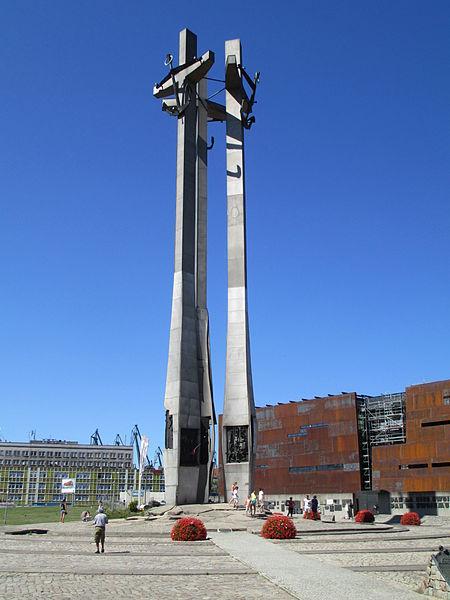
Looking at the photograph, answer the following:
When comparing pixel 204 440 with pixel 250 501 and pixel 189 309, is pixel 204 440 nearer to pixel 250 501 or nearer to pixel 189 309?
pixel 250 501

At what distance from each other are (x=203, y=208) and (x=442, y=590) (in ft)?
105

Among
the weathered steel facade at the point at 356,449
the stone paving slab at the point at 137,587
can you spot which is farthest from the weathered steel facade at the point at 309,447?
the stone paving slab at the point at 137,587

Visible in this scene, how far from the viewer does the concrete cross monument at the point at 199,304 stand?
111 ft

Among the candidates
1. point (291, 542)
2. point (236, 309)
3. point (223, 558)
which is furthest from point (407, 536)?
point (236, 309)

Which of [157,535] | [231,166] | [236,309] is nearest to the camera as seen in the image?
[157,535]

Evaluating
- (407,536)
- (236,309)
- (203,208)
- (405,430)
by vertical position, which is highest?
(203,208)

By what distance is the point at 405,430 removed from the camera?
7056 centimetres

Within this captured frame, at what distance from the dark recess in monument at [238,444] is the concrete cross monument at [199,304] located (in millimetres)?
54

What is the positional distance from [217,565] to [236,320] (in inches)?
878

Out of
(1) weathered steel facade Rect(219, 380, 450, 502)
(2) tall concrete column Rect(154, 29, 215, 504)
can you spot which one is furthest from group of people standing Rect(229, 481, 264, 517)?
(1) weathered steel facade Rect(219, 380, 450, 502)

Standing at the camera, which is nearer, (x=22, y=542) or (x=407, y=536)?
(x=22, y=542)

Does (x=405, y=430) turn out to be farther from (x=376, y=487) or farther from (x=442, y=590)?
(x=442, y=590)

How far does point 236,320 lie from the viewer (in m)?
36.4

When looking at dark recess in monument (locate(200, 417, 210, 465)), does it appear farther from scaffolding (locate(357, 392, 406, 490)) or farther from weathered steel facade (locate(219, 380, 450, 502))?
scaffolding (locate(357, 392, 406, 490))
